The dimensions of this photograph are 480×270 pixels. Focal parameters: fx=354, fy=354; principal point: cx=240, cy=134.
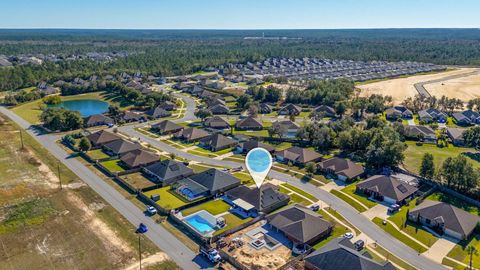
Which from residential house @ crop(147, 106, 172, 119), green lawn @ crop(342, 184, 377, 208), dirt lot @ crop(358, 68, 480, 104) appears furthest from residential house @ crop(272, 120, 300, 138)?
dirt lot @ crop(358, 68, 480, 104)

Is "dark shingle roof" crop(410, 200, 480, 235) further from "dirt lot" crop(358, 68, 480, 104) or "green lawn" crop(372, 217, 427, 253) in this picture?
"dirt lot" crop(358, 68, 480, 104)

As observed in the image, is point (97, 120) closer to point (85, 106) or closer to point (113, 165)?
point (113, 165)

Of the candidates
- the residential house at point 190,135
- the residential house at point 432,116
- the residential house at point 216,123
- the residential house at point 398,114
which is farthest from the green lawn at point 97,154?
the residential house at point 432,116

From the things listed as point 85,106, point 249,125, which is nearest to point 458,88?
point 249,125

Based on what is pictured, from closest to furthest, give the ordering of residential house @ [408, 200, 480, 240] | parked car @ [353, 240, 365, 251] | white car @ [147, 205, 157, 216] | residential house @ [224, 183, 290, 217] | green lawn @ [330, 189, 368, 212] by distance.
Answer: parked car @ [353, 240, 365, 251]
residential house @ [408, 200, 480, 240]
white car @ [147, 205, 157, 216]
residential house @ [224, 183, 290, 217]
green lawn @ [330, 189, 368, 212]

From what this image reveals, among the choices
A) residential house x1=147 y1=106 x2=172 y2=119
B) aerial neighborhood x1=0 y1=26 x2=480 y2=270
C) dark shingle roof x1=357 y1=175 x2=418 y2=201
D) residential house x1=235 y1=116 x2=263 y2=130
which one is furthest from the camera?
residential house x1=147 y1=106 x2=172 y2=119
